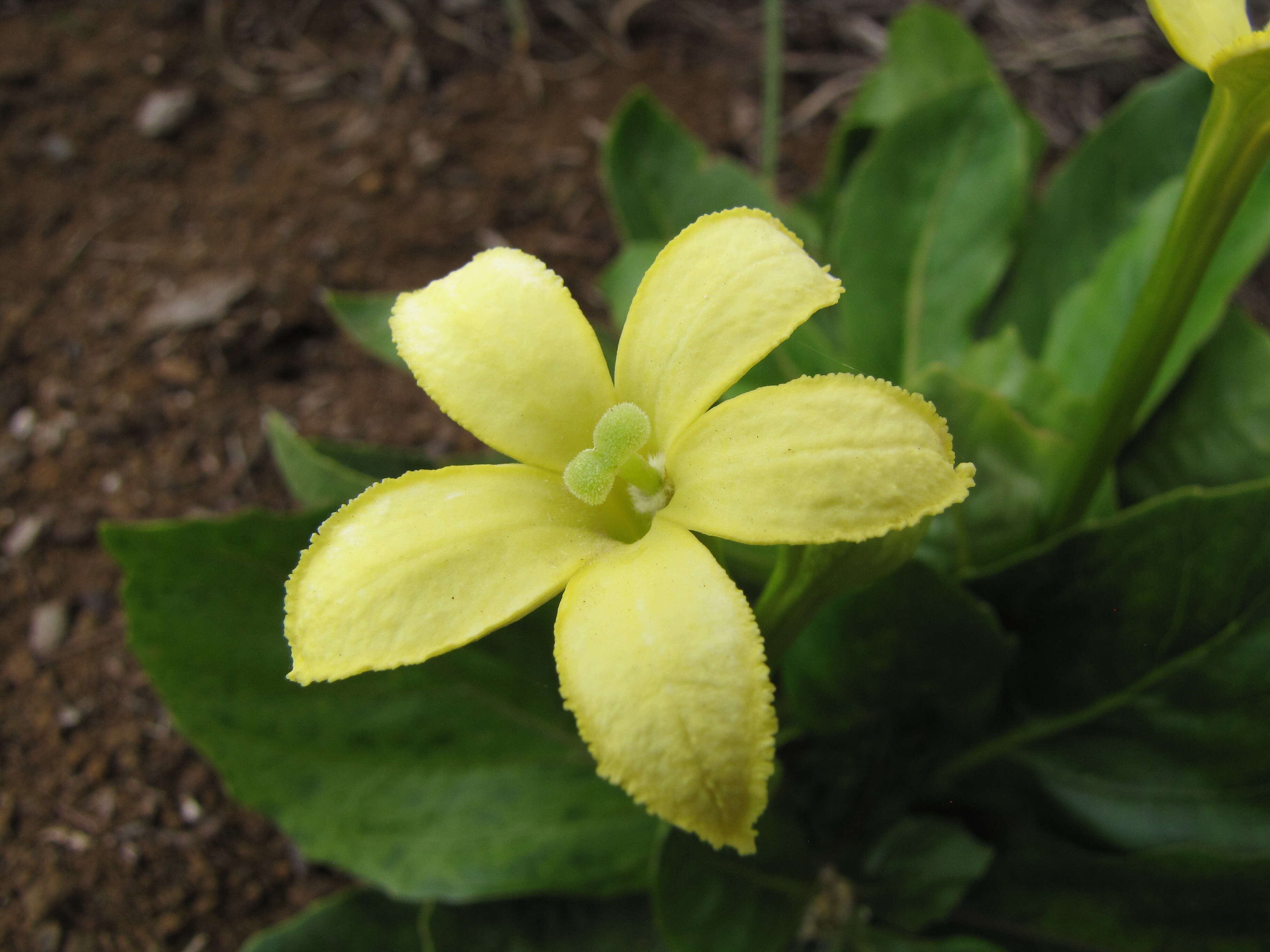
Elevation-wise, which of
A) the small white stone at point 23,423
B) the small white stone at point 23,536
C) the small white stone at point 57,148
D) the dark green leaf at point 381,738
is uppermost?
the dark green leaf at point 381,738

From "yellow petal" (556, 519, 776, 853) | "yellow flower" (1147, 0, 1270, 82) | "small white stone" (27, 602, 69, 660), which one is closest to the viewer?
"yellow petal" (556, 519, 776, 853)

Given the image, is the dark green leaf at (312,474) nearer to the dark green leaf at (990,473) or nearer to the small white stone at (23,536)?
the small white stone at (23,536)

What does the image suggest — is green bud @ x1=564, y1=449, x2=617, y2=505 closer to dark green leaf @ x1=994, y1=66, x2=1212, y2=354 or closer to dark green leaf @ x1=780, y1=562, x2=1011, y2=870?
dark green leaf @ x1=780, y1=562, x2=1011, y2=870

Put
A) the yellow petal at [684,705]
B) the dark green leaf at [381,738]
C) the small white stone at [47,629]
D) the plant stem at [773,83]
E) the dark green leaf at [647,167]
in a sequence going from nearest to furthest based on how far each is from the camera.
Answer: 1. the yellow petal at [684,705]
2. the dark green leaf at [381,738]
3. the small white stone at [47,629]
4. the dark green leaf at [647,167]
5. the plant stem at [773,83]

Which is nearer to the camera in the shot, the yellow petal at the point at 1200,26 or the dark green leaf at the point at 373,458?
the yellow petal at the point at 1200,26

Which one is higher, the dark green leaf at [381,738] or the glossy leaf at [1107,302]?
the glossy leaf at [1107,302]

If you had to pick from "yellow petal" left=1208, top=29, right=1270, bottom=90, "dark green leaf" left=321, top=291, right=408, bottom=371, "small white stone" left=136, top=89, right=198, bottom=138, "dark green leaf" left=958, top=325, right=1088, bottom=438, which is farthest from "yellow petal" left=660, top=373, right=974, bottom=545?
"small white stone" left=136, top=89, right=198, bottom=138

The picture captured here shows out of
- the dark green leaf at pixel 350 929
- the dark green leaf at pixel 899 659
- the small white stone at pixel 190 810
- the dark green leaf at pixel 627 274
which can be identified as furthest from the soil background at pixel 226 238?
the dark green leaf at pixel 899 659
